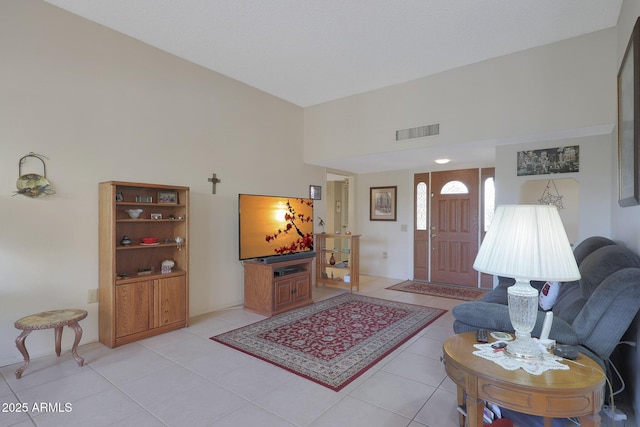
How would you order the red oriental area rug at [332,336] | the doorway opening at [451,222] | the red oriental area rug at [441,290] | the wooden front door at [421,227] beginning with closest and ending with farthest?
the red oriental area rug at [332,336] < the red oriental area rug at [441,290] < the doorway opening at [451,222] < the wooden front door at [421,227]

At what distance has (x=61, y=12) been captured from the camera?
3004 millimetres

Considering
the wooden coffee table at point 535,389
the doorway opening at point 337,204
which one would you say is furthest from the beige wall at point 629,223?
the doorway opening at point 337,204

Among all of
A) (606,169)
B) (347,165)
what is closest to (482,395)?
(606,169)

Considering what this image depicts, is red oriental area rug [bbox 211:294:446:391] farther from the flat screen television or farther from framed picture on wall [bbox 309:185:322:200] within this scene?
framed picture on wall [bbox 309:185:322:200]

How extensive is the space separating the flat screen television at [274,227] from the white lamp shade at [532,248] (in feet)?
10.2

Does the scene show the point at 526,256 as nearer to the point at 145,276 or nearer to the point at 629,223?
the point at 629,223

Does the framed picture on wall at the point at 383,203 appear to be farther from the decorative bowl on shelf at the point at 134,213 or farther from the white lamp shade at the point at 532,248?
the white lamp shade at the point at 532,248

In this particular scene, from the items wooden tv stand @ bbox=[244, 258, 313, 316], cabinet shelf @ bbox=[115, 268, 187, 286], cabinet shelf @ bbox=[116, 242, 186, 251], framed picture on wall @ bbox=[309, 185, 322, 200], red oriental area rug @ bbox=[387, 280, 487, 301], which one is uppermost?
framed picture on wall @ bbox=[309, 185, 322, 200]

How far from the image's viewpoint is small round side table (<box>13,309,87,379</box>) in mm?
2502

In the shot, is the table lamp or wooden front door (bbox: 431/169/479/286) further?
wooden front door (bbox: 431/169/479/286)

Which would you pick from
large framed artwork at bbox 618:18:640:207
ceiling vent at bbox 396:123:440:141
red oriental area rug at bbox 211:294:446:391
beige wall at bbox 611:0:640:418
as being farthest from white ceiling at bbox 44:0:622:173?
red oriental area rug at bbox 211:294:446:391

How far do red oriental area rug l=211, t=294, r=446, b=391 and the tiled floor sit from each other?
0.41 ft

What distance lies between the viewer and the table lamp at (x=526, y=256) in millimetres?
1477

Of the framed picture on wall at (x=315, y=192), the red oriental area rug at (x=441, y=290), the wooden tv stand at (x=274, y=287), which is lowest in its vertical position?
the red oriental area rug at (x=441, y=290)
